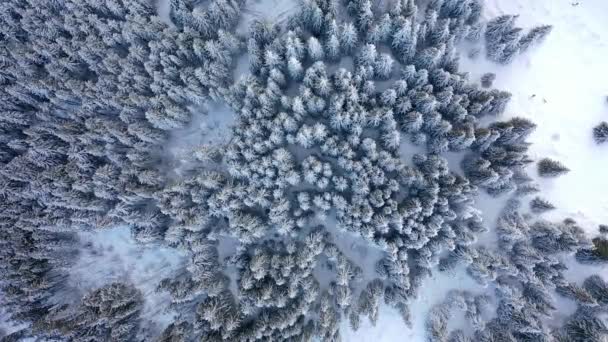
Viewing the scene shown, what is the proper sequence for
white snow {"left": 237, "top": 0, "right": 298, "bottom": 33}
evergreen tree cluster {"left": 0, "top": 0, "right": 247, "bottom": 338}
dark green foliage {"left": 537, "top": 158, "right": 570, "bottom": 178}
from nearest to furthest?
dark green foliage {"left": 537, "top": 158, "right": 570, "bottom": 178}, evergreen tree cluster {"left": 0, "top": 0, "right": 247, "bottom": 338}, white snow {"left": 237, "top": 0, "right": 298, "bottom": 33}

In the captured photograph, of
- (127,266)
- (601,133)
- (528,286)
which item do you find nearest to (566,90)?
(601,133)

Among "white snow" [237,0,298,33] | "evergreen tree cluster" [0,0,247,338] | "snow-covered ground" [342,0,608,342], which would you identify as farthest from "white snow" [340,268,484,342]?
"white snow" [237,0,298,33]

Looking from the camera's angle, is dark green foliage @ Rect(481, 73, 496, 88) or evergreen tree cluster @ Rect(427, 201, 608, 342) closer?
evergreen tree cluster @ Rect(427, 201, 608, 342)

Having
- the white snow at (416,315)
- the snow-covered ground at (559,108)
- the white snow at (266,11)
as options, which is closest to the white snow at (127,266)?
the white snow at (416,315)

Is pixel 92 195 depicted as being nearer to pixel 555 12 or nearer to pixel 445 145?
pixel 445 145

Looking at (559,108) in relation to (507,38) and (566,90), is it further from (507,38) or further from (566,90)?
(507,38)

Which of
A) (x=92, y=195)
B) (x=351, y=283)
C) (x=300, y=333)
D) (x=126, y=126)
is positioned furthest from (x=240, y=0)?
(x=300, y=333)

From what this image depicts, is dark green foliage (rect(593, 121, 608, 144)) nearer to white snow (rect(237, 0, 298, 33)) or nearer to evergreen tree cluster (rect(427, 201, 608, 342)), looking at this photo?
evergreen tree cluster (rect(427, 201, 608, 342))

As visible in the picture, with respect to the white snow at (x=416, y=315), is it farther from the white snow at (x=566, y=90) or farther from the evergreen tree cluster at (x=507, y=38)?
the evergreen tree cluster at (x=507, y=38)
